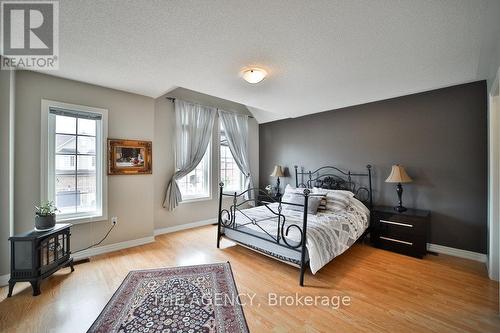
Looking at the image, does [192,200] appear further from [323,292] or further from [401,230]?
[401,230]

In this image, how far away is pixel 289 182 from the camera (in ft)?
17.0

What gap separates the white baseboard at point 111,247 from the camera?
3.05 meters

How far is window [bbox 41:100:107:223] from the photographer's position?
9.28ft

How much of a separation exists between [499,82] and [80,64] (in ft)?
14.6

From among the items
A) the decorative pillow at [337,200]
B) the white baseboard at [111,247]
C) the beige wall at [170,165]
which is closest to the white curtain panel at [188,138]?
the beige wall at [170,165]

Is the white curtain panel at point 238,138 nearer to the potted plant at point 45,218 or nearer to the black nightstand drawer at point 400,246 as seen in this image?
the black nightstand drawer at point 400,246

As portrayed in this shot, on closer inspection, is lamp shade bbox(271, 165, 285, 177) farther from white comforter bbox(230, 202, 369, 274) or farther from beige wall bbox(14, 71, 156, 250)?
beige wall bbox(14, 71, 156, 250)

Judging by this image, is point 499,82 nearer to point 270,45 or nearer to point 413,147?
point 413,147

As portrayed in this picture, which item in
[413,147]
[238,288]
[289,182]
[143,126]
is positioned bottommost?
[238,288]

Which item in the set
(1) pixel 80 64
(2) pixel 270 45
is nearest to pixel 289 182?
(2) pixel 270 45

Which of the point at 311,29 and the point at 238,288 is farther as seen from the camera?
the point at 238,288

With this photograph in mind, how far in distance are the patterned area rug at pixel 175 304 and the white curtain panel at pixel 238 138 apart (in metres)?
2.96

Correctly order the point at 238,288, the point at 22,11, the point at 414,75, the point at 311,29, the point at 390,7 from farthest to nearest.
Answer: the point at 414,75
the point at 238,288
the point at 311,29
the point at 22,11
the point at 390,7

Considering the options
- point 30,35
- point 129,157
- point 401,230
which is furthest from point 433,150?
point 30,35
